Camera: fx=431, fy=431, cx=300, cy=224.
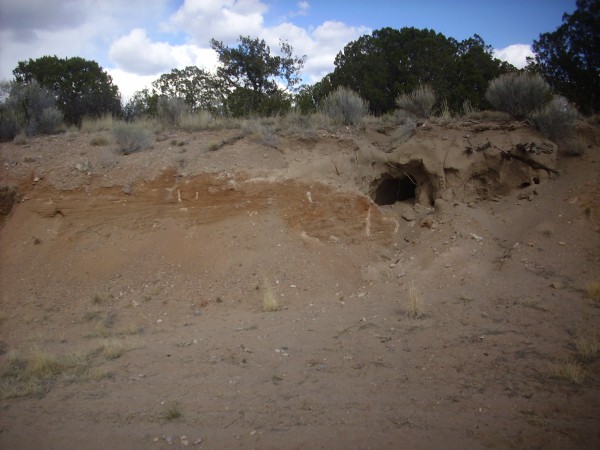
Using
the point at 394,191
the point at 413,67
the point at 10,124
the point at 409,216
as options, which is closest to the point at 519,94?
the point at 394,191

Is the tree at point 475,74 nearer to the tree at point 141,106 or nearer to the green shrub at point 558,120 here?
the green shrub at point 558,120

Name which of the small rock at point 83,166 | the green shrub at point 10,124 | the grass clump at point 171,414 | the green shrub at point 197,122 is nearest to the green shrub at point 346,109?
the green shrub at point 197,122

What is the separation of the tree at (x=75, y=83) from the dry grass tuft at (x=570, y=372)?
1411 cm

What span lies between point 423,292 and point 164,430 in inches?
175

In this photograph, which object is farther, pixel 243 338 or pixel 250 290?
pixel 250 290

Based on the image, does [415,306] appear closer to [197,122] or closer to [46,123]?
[197,122]

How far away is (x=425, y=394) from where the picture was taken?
14.0 ft

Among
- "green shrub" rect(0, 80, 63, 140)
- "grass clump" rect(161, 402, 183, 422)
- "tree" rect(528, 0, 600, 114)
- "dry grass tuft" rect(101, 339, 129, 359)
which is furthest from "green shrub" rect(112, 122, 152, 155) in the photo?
"tree" rect(528, 0, 600, 114)

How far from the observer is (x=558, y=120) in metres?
8.89

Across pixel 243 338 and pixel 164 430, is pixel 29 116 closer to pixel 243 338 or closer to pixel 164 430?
pixel 243 338

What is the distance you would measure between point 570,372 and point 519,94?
24.3ft

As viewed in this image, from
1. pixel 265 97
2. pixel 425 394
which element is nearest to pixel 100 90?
pixel 265 97

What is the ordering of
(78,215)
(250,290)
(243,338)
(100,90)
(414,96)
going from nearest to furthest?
(243,338) < (250,290) < (78,215) < (414,96) < (100,90)

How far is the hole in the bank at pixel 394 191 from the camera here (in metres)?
10.7
